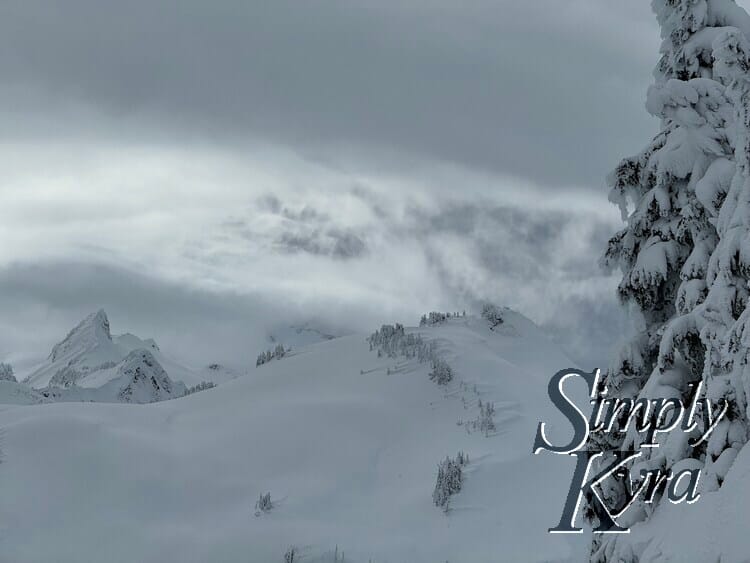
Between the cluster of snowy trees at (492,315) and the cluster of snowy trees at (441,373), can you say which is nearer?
the cluster of snowy trees at (441,373)

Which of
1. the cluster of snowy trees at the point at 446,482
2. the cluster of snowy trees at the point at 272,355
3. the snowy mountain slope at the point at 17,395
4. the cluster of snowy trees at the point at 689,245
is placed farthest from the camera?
the snowy mountain slope at the point at 17,395

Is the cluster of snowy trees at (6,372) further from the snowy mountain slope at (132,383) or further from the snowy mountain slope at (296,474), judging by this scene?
the snowy mountain slope at (296,474)

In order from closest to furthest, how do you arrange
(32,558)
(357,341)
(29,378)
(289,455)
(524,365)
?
1. (32,558)
2. (289,455)
3. (357,341)
4. (524,365)
5. (29,378)

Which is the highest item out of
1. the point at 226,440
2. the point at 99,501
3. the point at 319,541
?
the point at 226,440

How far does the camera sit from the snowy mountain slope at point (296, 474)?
12.5 meters

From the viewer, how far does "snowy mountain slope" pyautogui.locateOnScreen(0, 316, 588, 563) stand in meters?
12.5

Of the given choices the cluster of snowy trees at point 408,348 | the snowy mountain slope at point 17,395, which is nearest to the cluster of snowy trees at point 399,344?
the cluster of snowy trees at point 408,348

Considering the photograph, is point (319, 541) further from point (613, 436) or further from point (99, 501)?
point (613, 436)

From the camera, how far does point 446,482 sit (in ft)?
46.3

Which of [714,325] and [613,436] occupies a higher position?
[714,325]

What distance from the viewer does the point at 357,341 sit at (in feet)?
80.4

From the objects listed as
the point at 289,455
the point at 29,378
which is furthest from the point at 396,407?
the point at 29,378

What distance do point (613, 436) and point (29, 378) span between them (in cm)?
16594

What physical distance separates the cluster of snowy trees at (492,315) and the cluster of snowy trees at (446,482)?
15.4 m
